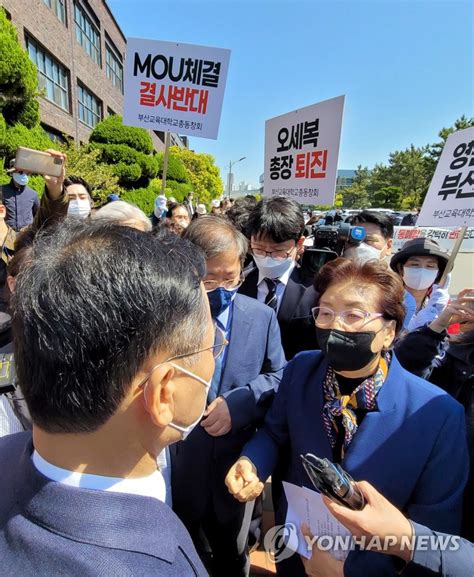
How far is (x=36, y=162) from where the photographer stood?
2.52 m

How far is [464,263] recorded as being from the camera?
1355 cm

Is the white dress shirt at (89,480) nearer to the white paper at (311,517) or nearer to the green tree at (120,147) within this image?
the white paper at (311,517)

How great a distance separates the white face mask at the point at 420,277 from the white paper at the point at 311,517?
1714mm

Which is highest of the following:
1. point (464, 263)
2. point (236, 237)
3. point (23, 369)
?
point (236, 237)

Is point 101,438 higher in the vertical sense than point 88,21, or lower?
lower

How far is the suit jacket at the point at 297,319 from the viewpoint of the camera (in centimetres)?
237

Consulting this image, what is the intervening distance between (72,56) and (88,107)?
10.7ft

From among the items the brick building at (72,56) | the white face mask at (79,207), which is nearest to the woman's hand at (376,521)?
the white face mask at (79,207)

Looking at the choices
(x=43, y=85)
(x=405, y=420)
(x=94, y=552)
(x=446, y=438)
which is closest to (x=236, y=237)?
(x=405, y=420)

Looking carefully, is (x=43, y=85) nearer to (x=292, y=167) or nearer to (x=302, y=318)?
(x=292, y=167)

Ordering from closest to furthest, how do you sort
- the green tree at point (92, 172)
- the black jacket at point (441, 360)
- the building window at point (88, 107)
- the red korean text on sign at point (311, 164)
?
the black jacket at point (441, 360)
the red korean text on sign at point (311, 164)
the green tree at point (92, 172)
the building window at point (88, 107)

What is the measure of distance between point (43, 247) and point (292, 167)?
308cm

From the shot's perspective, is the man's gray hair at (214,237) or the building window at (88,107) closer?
the man's gray hair at (214,237)

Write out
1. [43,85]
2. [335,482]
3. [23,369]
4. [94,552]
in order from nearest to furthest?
1. [94,552]
2. [23,369]
3. [335,482]
4. [43,85]
